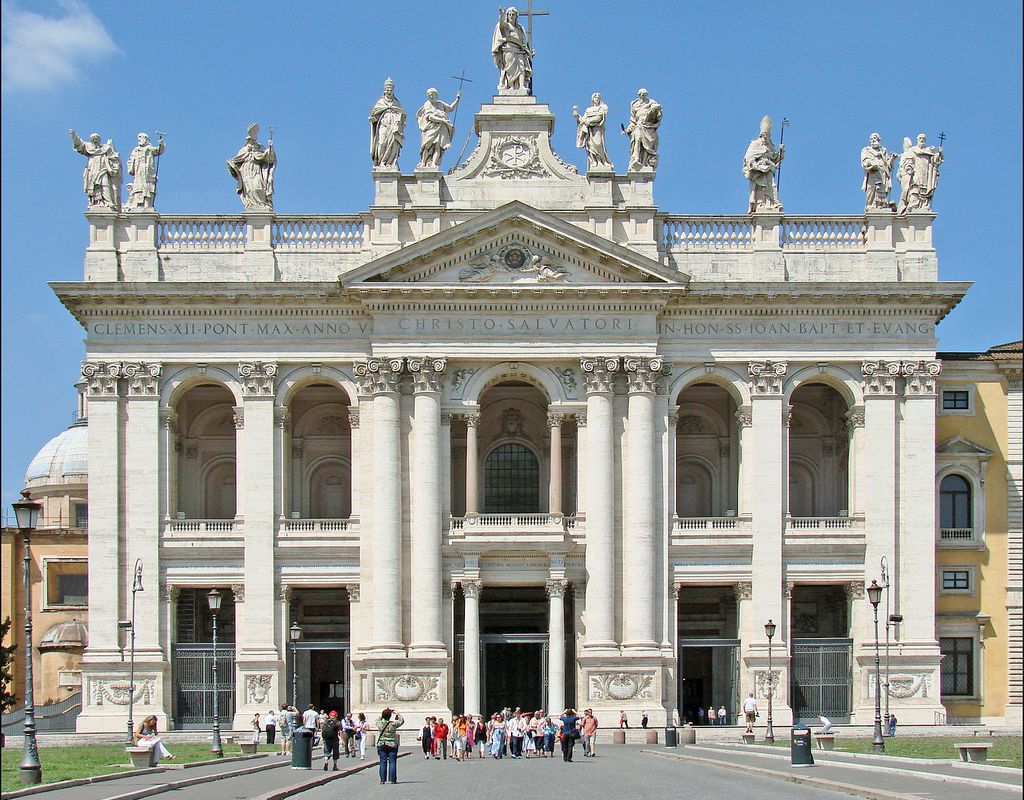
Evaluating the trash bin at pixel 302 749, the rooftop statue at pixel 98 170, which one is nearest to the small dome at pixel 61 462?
the rooftop statue at pixel 98 170

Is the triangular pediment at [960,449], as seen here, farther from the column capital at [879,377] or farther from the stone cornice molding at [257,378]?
the stone cornice molding at [257,378]

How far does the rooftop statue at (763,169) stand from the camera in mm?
65250

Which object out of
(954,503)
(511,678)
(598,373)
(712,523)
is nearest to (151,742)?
(511,678)

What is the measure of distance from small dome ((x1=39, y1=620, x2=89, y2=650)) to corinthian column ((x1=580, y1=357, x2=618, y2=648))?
37993 millimetres

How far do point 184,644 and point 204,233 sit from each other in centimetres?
1522

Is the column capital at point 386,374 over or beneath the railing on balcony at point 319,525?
over

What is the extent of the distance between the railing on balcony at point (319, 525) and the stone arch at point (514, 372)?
621 centimetres

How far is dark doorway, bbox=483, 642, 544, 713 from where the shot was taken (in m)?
64.9

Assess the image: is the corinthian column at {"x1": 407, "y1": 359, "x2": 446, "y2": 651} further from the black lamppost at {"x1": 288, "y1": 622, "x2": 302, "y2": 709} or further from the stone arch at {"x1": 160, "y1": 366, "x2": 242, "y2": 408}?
the stone arch at {"x1": 160, "y1": 366, "x2": 242, "y2": 408}

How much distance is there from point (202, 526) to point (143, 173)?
43.9 feet

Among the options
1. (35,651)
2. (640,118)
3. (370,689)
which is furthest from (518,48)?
(35,651)

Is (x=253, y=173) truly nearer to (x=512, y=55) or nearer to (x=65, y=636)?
(x=512, y=55)

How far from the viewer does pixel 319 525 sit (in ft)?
211

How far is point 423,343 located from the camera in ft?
208
